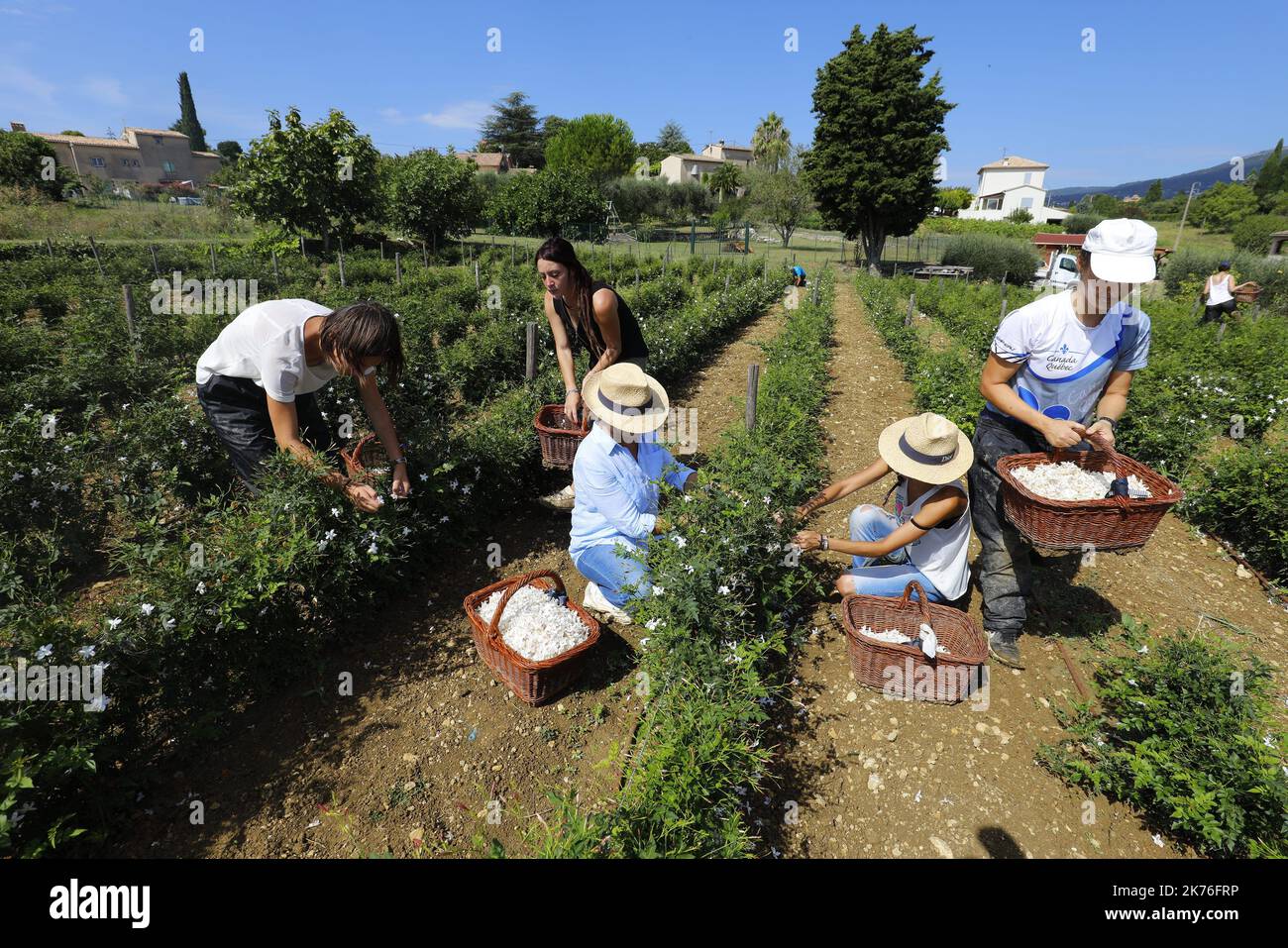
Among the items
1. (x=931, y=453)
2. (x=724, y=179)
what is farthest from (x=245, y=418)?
(x=724, y=179)

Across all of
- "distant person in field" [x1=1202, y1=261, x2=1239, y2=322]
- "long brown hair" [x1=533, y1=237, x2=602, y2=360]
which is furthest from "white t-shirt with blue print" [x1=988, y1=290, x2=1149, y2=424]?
"distant person in field" [x1=1202, y1=261, x2=1239, y2=322]

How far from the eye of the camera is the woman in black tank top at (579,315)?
4008mm

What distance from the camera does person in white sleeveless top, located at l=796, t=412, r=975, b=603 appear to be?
10.6 feet

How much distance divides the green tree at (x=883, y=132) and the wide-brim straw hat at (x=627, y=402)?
30787mm

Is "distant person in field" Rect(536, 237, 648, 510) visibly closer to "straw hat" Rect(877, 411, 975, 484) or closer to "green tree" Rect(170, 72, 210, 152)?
"straw hat" Rect(877, 411, 975, 484)

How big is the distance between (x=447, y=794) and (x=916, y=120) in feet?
119

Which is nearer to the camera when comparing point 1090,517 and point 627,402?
point 1090,517

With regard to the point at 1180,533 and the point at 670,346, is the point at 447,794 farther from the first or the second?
the point at 670,346

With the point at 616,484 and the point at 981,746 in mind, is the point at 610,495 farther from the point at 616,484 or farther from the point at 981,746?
the point at 981,746

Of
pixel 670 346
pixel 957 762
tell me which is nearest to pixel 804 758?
pixel 957 762

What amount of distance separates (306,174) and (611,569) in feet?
82.6

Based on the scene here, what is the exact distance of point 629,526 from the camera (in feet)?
11.7

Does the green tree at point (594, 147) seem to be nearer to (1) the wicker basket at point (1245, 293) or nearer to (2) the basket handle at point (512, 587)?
(1) the wicker basket at point (1245, 293)

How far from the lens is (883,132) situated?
29531 millimetres
